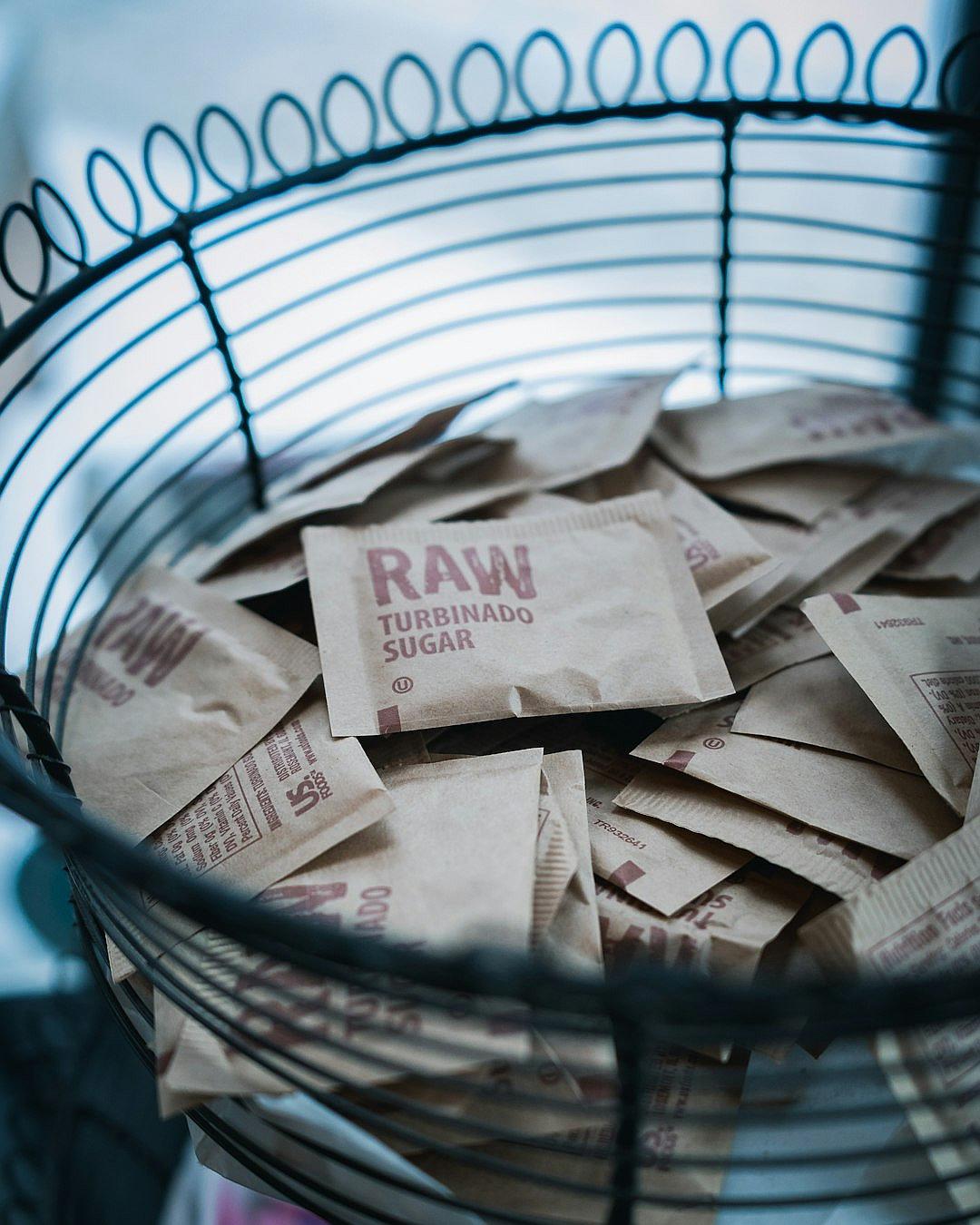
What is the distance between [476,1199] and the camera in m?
0.48

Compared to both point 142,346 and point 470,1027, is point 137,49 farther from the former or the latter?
point 470,1027

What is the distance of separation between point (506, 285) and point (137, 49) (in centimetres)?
50

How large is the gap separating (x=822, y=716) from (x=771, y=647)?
6 centimetres

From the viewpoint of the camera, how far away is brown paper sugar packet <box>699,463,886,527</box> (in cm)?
75

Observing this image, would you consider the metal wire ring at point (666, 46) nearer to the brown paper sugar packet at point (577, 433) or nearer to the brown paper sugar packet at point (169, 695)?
the brown paper sugar packet at point (577, 433)

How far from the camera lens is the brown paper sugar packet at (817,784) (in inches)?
21.9

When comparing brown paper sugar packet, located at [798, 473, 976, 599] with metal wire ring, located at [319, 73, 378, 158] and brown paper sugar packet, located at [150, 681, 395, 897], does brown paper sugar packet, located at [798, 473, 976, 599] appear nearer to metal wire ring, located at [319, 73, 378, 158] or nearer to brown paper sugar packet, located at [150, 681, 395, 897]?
brown paper sugar packet, located at [150, 681, 395, 897]

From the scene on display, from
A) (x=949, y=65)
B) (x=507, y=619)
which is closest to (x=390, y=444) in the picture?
(x=507, y=619)

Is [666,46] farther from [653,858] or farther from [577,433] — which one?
[653,858]

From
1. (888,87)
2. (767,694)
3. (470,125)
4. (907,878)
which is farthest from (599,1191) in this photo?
(888,87)

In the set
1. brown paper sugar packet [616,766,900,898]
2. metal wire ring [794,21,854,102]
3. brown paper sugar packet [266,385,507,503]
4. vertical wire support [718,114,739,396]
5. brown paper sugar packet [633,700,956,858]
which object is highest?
metal wire ring [794,21,854,102]

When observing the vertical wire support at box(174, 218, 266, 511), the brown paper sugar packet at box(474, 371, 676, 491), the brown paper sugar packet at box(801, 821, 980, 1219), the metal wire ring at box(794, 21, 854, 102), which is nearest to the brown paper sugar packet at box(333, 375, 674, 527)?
the brown paper sugar packet at box(474, 371, 676, 491)

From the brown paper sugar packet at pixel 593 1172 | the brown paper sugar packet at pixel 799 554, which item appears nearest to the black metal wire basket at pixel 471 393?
the brown paper sugar packet at pixel 593 1172

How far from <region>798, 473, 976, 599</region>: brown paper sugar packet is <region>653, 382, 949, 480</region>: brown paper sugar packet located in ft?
0.11
